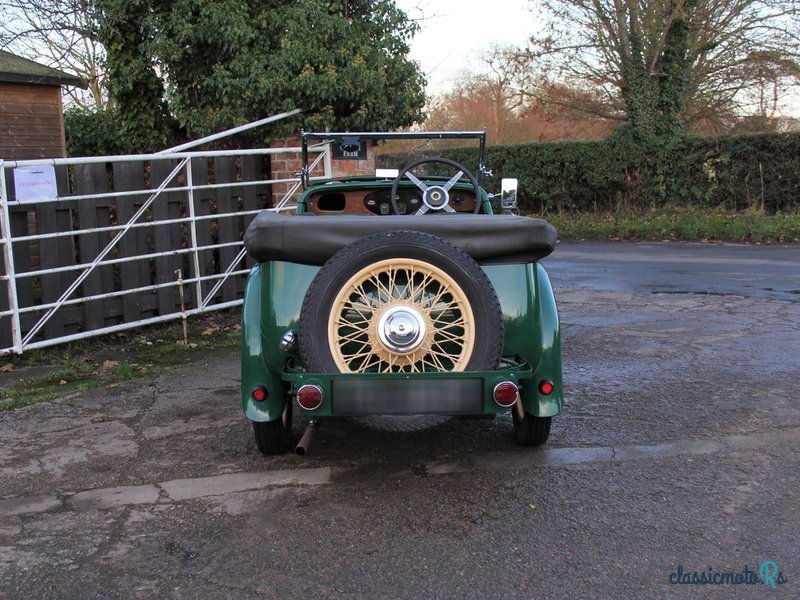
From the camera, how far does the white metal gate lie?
271 inches

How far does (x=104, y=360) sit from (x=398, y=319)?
13.5 feet

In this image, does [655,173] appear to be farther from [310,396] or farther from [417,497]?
[310,396]

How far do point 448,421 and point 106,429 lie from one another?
2.18m

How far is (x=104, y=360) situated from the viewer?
702 centimetres

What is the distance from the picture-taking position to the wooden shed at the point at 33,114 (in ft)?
44.8

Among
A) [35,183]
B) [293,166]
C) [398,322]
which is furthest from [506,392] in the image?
[293,166]

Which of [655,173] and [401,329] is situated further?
[655,173]

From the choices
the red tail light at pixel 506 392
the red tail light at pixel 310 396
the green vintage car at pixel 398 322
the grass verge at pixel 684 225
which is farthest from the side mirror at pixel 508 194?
the grass verge at pixel 684 225

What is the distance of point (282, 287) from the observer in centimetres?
417

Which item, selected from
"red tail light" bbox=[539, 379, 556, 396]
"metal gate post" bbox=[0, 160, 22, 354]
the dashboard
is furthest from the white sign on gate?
"red tail light" bbox=[539, 379, 556, 396]

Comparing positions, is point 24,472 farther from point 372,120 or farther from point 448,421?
point 372,120

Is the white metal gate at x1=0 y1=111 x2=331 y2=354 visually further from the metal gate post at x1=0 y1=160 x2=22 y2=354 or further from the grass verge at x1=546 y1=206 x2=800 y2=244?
the grass verge at x1=546 y1=206 x2=800 y2=244

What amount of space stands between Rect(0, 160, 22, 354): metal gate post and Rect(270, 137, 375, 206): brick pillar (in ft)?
10.2

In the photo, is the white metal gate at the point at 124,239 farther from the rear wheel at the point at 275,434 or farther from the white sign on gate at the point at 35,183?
the rear wheel at the point at 275,434
